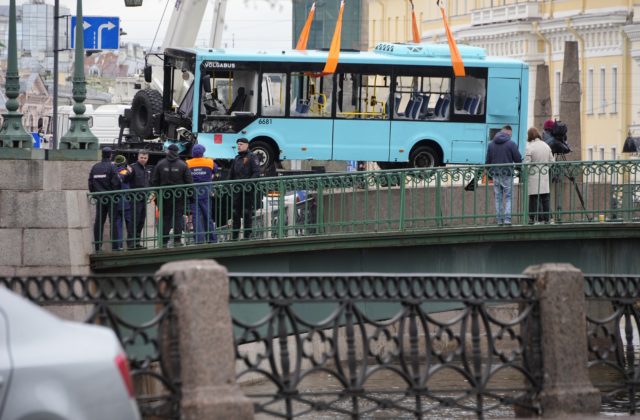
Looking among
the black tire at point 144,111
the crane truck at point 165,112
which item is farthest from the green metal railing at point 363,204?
the black tire at point 144,111

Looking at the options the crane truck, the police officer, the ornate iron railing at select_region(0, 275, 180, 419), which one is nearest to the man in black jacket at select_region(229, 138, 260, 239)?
the police officer

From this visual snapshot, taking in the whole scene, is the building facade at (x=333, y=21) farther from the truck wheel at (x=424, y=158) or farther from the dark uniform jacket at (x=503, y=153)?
the dark uniform jacket at (x=503, y=153)

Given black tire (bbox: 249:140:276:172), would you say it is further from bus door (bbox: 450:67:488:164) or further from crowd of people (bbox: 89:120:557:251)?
crowd of people (bbox: 89:120:557:251)

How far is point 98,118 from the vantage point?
181ft

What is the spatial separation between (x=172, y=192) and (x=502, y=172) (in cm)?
443

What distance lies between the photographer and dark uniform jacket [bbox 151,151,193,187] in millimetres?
24094

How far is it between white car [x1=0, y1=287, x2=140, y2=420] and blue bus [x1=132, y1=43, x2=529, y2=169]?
75.9ft

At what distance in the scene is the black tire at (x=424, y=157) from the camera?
32844 mm

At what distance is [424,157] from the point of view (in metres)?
33.0

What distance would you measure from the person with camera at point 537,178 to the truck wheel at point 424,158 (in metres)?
7.28

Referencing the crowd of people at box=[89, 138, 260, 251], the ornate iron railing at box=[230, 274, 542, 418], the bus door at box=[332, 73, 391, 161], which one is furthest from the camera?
the bus door at box=[332, 73, 391, 161]

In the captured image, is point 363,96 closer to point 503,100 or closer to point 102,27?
point 503,100

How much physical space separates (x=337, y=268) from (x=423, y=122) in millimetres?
8656

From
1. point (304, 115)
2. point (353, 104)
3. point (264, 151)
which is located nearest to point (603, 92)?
point (353, 104)
